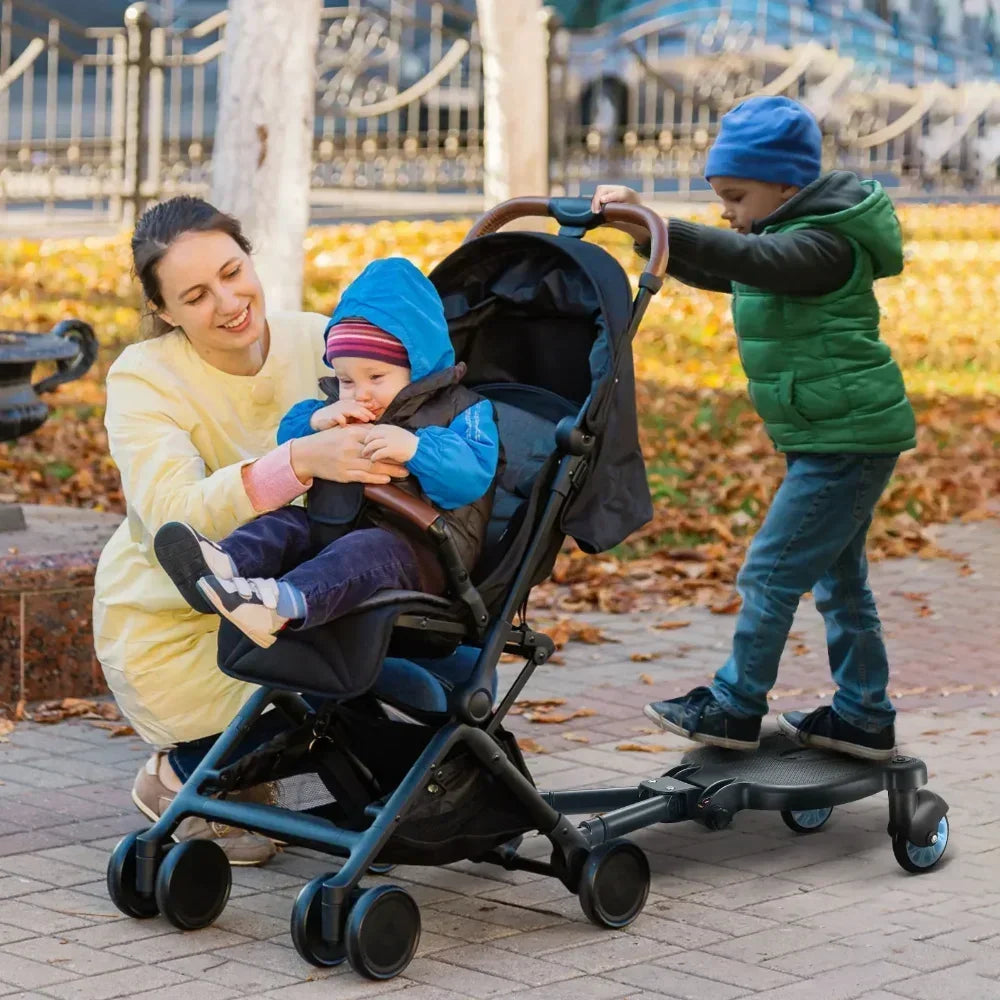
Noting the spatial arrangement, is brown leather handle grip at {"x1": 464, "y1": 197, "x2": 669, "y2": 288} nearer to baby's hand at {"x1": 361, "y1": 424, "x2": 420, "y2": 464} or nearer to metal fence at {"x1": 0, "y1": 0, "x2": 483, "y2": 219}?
baby's hand at {"x1": 361, "y1": 424, "x2": 420, "y2": 464}

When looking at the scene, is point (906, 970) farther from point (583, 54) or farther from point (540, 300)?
point (583, 54)

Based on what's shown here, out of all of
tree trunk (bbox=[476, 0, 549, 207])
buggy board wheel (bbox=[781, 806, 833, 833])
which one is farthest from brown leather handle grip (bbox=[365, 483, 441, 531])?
tree trunk (bbox=[476, 0, 549, 207])

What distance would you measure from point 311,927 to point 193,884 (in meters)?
0.38

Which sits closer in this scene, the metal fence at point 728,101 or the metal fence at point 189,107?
the metal fence at point 189,107

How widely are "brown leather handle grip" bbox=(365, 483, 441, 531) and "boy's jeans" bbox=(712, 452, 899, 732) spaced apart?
1118 mm

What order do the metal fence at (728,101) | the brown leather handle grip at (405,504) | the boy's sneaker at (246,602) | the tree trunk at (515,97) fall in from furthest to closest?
the metal fence at (728,101)
the tree trunk at (515,97)
the brown leather handle grip at (405,504)
the boy's sneaker at (246,602)

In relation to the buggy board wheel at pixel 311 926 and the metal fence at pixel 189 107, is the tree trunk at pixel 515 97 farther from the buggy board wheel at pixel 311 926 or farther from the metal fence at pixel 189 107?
the buggy board wheel at pixel 311 926

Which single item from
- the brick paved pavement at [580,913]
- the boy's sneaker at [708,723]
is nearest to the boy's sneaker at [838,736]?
the boy's sneaker at [708,723]

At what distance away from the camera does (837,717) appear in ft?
15.7

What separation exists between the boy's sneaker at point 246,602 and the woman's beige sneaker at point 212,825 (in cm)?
106

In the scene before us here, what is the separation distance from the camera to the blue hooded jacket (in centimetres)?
387

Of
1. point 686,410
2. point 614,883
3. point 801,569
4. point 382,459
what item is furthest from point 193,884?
point 686,410

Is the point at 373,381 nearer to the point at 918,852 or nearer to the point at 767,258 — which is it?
the point at 767,258

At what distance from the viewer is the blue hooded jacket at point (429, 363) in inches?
152
